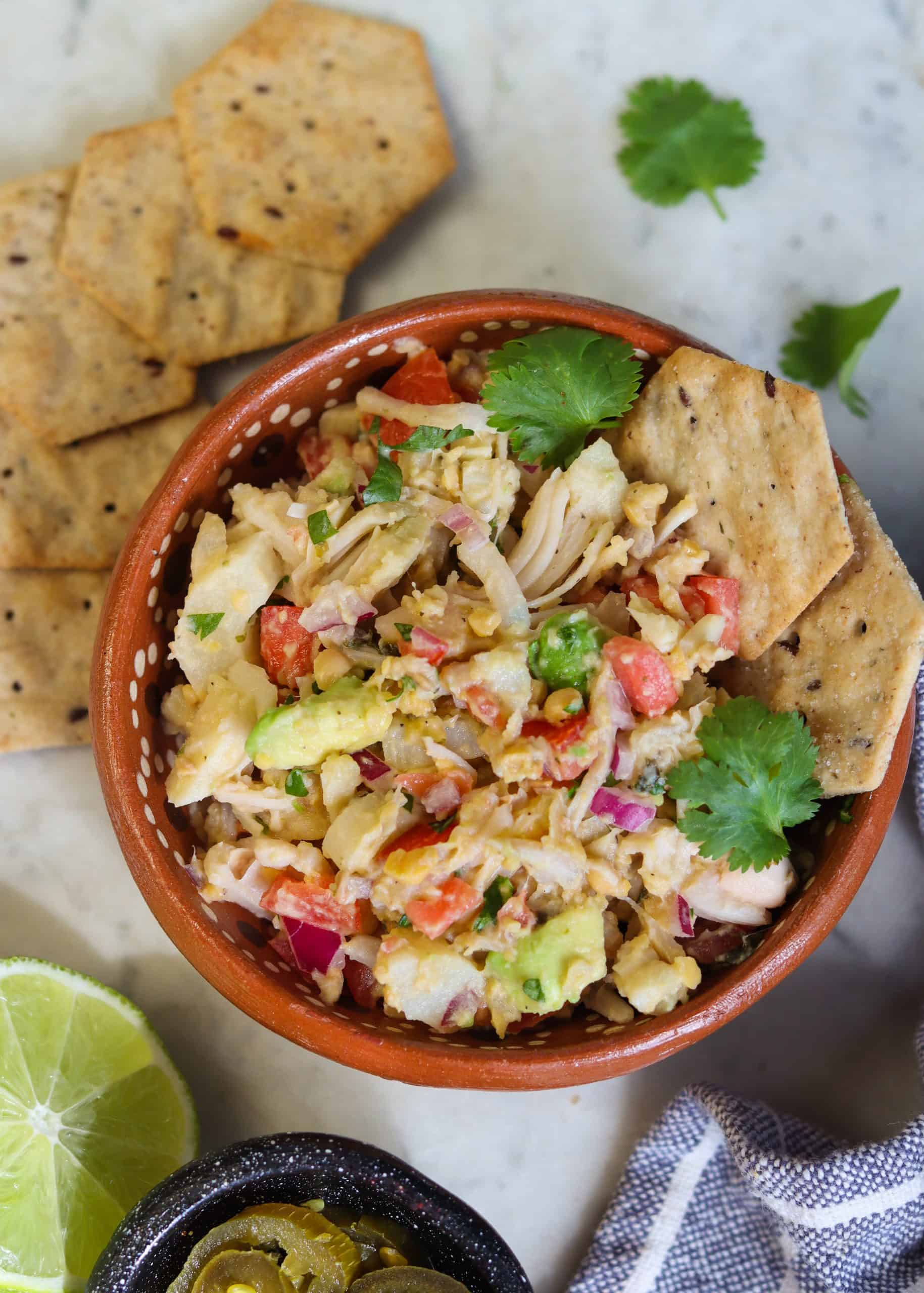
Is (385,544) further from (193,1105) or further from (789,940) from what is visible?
(193,1105)

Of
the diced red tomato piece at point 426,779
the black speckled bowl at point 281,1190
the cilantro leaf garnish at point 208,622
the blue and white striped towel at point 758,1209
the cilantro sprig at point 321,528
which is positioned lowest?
the blue and white striped towel at point 758,1209

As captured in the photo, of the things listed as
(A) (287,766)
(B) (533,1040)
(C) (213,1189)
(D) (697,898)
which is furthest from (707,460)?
(C) (213,1189)

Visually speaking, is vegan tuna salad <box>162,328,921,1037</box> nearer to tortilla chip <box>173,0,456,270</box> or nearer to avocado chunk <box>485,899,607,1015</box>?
avocado chunk <box>485,899,607,1015</box>

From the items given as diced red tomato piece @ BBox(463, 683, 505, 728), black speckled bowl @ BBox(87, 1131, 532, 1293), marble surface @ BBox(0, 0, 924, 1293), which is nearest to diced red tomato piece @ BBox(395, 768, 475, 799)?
diced red tomato piece @ BBox(463, 683, 505, 728)

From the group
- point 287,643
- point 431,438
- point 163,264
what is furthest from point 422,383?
point 163,264

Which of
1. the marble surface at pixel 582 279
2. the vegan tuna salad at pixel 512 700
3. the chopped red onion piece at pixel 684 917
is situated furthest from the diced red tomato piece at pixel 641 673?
the marble surface at pixel 582 279

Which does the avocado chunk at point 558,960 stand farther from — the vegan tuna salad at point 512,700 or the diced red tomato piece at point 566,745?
the diced red tomato piece at point 566,745
